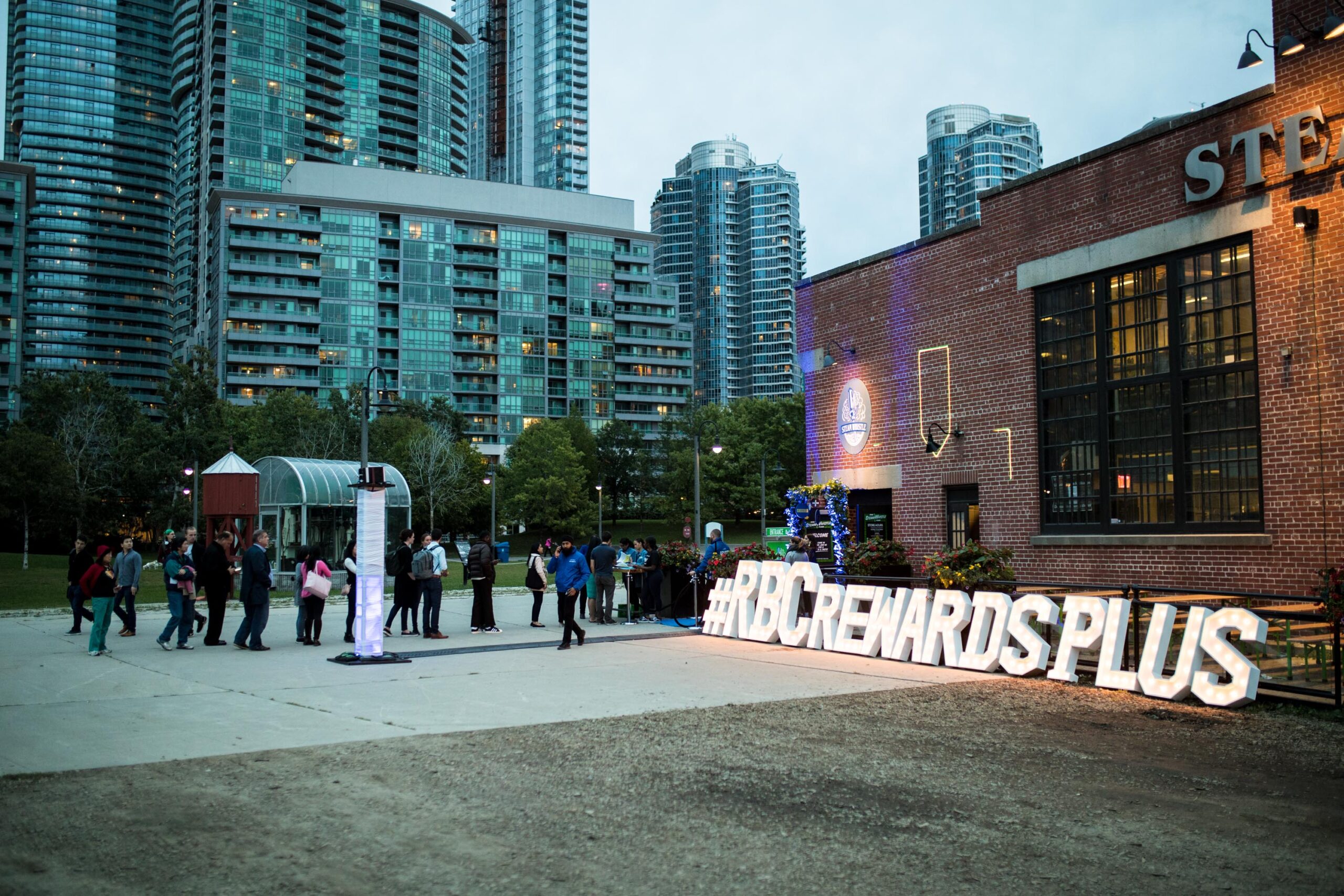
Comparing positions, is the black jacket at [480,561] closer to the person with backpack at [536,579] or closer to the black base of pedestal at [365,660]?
the person with backpack at [536,579]

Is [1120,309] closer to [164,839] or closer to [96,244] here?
[164,839]

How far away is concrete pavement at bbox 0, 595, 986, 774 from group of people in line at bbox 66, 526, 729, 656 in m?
0.47

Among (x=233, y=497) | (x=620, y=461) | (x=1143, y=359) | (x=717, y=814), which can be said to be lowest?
(x=717, y=814)

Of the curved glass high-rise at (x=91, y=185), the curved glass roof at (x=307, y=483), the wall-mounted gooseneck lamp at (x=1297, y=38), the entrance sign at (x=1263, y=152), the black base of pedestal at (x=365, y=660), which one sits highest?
the curved glass high-rise at (x=91, y=185)

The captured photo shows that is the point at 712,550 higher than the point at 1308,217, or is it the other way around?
the point at 1308,217

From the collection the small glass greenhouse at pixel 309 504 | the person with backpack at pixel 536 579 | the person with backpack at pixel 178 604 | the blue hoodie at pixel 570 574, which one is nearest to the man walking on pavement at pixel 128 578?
the person with backpack at pixel 178 604

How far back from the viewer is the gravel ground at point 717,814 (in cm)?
530

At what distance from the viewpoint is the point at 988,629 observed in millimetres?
13523

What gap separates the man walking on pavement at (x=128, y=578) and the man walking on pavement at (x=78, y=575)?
0.47 m

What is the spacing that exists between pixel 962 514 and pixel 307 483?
22.7 metres

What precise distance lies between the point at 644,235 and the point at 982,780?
425 ft

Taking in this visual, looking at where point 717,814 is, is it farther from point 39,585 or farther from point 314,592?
point 39,585

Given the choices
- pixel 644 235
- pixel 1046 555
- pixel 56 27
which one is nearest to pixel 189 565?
pixel 1046 555

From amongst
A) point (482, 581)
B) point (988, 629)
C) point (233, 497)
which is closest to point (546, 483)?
point (233, 497)
